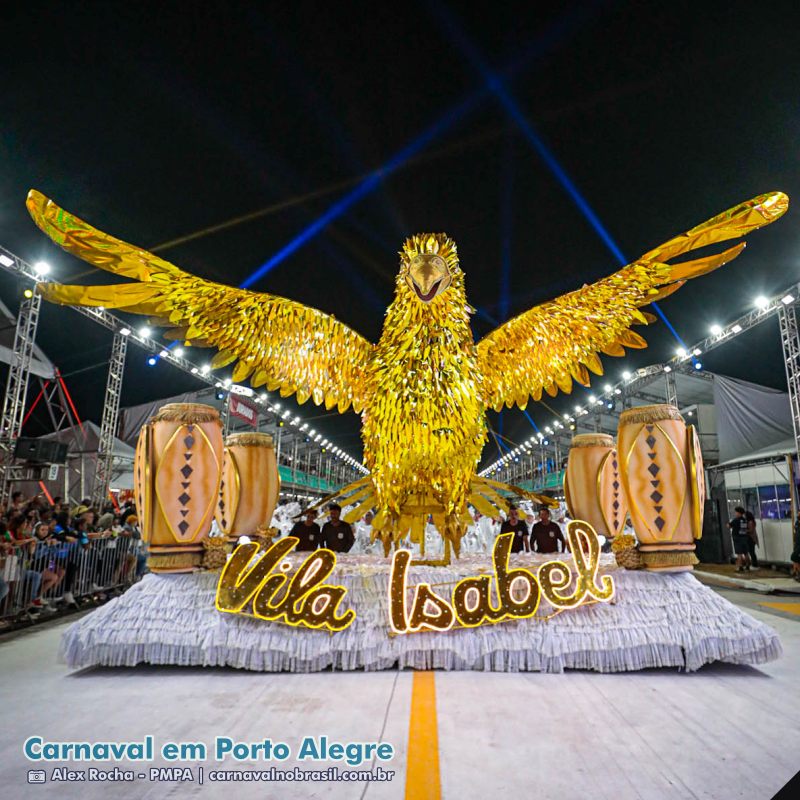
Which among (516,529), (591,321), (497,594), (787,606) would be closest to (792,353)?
(787,606)

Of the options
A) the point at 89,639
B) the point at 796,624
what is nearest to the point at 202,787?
the point at 89,639

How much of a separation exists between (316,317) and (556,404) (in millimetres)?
18576

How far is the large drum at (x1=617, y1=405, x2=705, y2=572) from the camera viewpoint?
13.8 ft

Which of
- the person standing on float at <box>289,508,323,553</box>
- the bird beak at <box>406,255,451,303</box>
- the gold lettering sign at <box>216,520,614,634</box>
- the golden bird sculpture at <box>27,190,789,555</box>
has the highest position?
the bird beak at <box>406,255,451,303</box>

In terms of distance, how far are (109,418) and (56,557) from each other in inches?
264

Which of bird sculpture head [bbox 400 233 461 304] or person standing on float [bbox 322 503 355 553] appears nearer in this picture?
bird sculpture head [bbox 400 233 461 304]

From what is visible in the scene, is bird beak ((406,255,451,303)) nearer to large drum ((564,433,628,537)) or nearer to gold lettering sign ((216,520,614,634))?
gold lettering sign ((216,520,614,634))

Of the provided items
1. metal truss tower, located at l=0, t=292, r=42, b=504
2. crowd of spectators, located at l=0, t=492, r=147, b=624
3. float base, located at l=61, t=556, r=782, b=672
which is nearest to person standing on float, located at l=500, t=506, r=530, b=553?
float base, located at l=61, t=556, r=782, b=672

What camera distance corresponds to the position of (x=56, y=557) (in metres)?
6.79

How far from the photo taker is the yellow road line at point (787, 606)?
22.8 ft

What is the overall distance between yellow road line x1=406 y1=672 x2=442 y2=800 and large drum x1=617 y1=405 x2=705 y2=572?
7.04 feet

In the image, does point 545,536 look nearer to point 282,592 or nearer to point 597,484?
point 597,484

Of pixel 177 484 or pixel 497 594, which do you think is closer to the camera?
pixel 497 594

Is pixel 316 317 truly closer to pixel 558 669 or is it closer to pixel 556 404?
pixel 558 669
